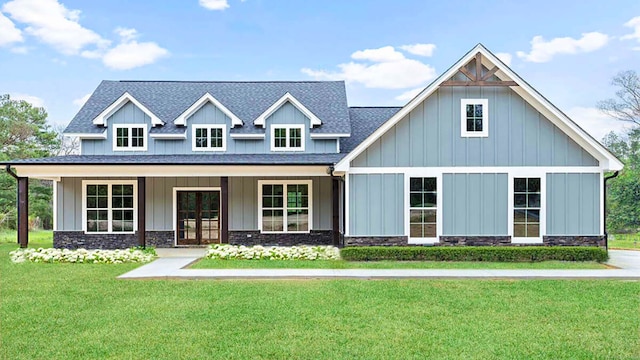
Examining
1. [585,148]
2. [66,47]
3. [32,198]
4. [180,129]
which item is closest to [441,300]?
[585,148]

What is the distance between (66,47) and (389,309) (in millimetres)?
23021

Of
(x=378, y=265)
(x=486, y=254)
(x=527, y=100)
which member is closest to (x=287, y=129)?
(x=378, y=265)

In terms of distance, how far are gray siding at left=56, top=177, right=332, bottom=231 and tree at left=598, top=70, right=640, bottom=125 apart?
88.0 ft

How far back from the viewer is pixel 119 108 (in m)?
18.4

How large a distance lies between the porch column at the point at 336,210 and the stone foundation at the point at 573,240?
655 cm

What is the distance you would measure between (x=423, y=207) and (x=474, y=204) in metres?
1.51

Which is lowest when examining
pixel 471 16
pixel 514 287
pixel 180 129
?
pixel 514 287

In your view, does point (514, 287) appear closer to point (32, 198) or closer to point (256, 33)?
point (256, 33)

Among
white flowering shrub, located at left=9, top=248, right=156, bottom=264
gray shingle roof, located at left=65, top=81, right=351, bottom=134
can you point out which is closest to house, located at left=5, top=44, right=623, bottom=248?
gray shingle roof, located at left=65, top=81, right=351, bottom=134

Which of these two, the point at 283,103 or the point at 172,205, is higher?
the point at 283,103

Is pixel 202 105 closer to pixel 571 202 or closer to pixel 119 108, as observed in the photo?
pixel 119 108

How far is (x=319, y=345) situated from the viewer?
634 centimetres

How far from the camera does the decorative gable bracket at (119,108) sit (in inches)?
714

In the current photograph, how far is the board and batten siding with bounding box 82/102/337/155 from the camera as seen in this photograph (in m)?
18.4
